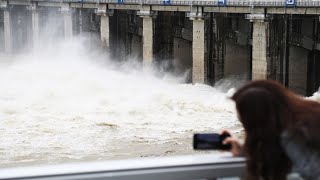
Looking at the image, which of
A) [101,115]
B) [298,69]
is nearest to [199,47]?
[298,69]

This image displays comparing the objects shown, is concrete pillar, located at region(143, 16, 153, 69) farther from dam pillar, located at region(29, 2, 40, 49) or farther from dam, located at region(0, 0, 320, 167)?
dam pillar, located at region(29, 2, 40, 49)

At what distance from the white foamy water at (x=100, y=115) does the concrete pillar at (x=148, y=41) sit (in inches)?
25.5

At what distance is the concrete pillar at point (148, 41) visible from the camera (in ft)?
84.2

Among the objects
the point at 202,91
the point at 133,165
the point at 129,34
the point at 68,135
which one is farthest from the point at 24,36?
the point at 133,165

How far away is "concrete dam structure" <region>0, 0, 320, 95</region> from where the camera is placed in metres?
→ 20.5

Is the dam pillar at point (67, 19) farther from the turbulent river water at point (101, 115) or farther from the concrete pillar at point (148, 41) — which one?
the concrete pillar at point (148, 41)

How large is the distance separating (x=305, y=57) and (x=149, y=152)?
36.4 feet

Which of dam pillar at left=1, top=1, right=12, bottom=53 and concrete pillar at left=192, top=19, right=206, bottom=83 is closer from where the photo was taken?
concrete pillar at left=192, top=19, right=206, bottom=83

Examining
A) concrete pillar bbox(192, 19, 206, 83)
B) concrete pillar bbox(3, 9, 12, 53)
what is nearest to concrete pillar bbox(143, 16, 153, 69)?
concrete pillar bbox(192, 19, 206, 83)

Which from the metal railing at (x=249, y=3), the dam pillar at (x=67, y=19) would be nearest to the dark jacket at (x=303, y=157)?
the metal railing at (x=249, y=3)

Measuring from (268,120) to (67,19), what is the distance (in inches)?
1233

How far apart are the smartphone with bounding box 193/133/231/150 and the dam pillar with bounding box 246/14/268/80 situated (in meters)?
18.5

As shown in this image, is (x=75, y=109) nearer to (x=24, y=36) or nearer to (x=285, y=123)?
(x=285, y=123)

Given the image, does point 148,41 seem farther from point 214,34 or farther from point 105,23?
point 105,23
